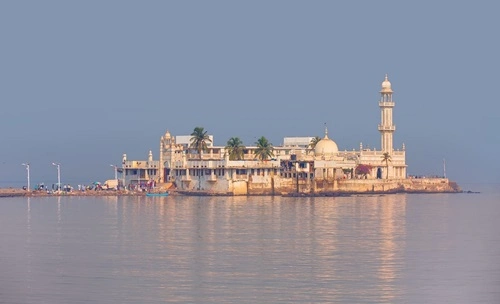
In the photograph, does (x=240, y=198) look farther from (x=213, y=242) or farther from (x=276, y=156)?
(x=213, y=242)

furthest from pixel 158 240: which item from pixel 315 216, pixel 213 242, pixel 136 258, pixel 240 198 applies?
pixel 240 198

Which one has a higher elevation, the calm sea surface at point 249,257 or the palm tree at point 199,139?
the palm tree at point 199,139

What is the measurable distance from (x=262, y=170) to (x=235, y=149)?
4.42 meters

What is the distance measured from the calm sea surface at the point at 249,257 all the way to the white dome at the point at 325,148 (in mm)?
41237

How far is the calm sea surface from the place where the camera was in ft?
134

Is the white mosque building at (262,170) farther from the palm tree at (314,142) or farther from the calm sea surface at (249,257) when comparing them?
the calm sea surface at (249,257)

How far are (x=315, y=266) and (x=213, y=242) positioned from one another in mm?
12617

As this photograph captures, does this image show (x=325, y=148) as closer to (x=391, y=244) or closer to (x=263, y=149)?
(x=263, y=149)

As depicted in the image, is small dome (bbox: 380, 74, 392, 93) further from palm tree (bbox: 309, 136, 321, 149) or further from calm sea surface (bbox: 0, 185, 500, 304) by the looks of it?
calm sea surface (bbox: 0, 185, 500, 304)

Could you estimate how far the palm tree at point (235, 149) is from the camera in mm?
131000

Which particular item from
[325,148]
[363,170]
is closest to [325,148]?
[325,148]

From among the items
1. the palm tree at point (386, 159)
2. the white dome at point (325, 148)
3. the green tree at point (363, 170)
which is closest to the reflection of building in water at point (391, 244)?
the white dome at point (325, 148)

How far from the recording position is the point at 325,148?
133 meters

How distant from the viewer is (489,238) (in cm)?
6391
